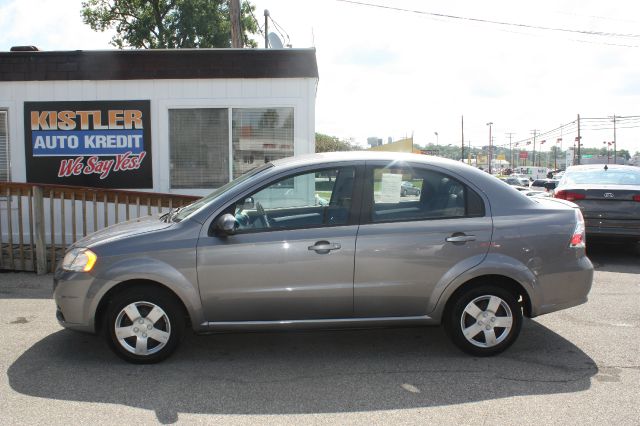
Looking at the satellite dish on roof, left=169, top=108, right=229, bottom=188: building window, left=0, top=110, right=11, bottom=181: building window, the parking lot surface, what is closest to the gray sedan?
the parking lot surface

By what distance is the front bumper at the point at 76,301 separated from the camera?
4.46 meters

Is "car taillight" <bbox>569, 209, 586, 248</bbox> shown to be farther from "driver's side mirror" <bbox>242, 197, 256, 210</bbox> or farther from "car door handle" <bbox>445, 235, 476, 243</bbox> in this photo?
"driver's side mirror" <bbox>242, 197, 256, 210</bbox>

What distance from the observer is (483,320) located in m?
4.66

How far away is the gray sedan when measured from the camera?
4.44 meters

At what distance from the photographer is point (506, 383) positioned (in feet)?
13.8

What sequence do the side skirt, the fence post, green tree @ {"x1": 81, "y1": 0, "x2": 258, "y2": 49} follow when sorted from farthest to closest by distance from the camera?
green tree @ {"x1": 81, "y1": 0, "x2": 258, "y2": 49} → the fence post → the side skirt

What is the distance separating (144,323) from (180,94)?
5535mm

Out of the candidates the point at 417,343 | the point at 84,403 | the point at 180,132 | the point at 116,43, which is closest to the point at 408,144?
the point at 180,132

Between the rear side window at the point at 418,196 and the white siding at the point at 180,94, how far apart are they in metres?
4.52

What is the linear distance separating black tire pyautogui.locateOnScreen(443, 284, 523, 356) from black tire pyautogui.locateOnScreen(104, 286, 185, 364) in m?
2.17

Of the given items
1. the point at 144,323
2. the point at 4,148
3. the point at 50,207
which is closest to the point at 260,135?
the point at 50,207

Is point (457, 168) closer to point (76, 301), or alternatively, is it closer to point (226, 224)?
point (226, 224)

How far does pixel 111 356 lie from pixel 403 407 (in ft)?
8.03

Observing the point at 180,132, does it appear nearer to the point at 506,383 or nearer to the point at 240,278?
the point at 240,278
